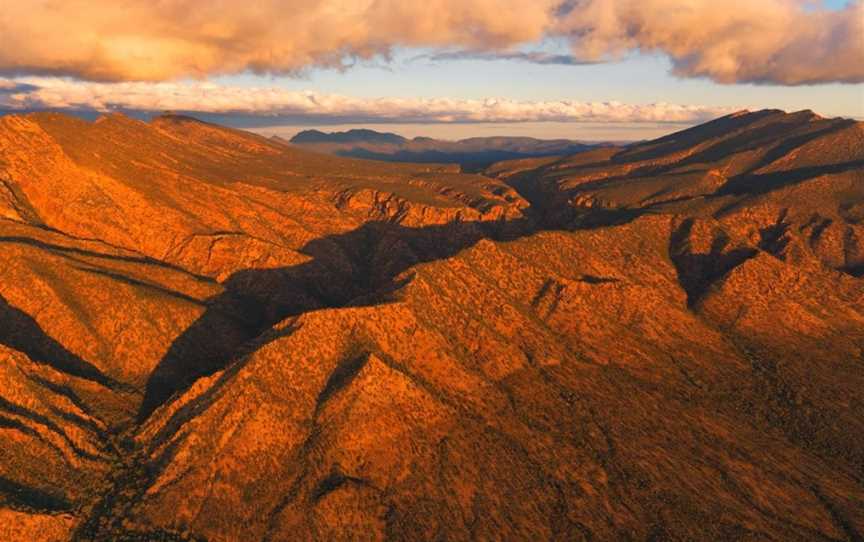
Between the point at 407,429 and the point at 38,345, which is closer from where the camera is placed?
the point at 407,429

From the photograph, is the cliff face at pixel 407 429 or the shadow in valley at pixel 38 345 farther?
the shadow in valley at pixel 38 345

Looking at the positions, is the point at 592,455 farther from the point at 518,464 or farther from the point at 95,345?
the point at 95,345

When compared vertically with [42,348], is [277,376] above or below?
above

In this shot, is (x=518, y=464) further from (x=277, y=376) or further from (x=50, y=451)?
(x=50, y=451)

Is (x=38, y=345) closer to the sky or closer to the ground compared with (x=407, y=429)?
closer to the ground

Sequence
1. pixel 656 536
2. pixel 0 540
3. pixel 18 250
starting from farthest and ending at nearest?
pixel 18 250, pixel 656 536, pixel 0 540

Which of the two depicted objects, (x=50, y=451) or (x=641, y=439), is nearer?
(x=50, y=451)

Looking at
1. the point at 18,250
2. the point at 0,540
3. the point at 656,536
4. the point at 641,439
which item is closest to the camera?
the point at 0,540

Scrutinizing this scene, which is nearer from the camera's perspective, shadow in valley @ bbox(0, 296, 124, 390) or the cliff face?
the cliff face

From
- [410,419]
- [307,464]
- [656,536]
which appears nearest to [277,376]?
[307,464]

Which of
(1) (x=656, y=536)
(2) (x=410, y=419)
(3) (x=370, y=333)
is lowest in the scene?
(1) (x=656, y=536)
